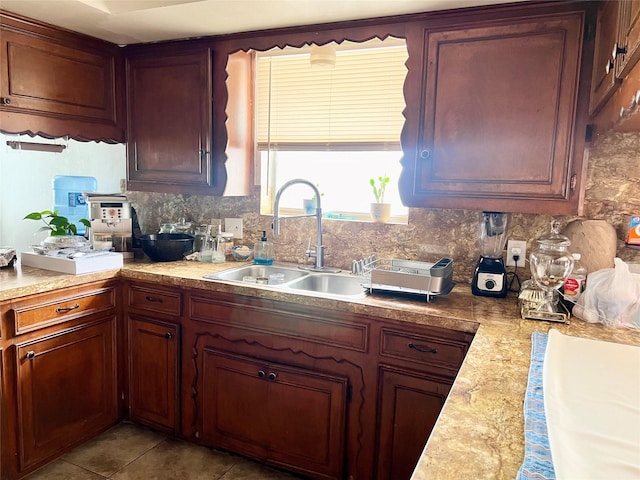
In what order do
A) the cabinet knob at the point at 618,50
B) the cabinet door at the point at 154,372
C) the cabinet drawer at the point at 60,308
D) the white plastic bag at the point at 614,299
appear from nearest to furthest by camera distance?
1. the cabinet knob at the point at 618,50
2. the white plastic bag at the point at 614,299
3. the cabinet drawer at the point at 60,308
4. the cabinet door at the point at 154,372

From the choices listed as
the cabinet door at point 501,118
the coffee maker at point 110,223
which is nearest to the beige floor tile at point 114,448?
the coffee maker at point 110,223

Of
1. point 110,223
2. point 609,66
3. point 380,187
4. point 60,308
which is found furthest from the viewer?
point 110,223

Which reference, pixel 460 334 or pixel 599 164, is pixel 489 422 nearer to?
pixel 460 334

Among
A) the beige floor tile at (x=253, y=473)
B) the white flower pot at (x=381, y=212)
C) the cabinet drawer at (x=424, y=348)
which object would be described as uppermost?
the white flower pot at (x=381, y=212)

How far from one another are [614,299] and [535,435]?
1001mm

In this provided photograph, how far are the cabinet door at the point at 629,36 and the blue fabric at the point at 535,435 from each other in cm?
77

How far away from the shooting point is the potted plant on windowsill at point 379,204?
2.43 metres

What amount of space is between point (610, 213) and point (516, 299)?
522mm

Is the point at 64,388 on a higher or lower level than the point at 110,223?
lower

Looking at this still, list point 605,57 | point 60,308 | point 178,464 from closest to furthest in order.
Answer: point 605,57, point 60,308, point 178,464

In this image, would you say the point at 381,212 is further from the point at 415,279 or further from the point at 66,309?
the point at 66,309

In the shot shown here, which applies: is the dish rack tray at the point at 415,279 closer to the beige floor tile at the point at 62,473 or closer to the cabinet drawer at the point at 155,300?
the cabinet drawer at the point at 155,300

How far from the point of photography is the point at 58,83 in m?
2.38

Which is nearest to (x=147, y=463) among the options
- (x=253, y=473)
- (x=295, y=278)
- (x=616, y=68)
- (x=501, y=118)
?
(x=253, y=473)
